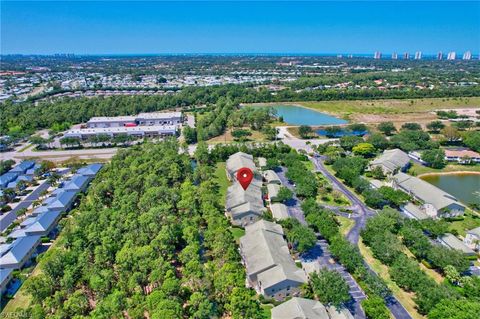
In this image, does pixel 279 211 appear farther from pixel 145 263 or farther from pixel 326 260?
pixel 145 263

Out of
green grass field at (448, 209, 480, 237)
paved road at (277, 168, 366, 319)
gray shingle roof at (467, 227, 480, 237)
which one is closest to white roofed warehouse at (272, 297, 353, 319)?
paved road at (277, 168, 366, 319)

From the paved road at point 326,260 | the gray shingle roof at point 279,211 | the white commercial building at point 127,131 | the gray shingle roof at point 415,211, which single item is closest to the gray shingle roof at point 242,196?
the gray shingle roof at point 279,211

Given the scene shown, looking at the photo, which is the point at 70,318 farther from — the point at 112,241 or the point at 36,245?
the point at 36,245

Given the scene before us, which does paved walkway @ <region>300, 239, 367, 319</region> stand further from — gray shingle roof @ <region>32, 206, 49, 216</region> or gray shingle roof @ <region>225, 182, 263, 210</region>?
gray shingle roof @ <region>32, 206, 49, 216</region>

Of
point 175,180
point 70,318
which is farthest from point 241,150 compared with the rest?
point 70,318

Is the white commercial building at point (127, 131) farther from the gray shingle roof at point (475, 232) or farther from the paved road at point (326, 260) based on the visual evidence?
A: the gray shingle roof at point (475, 232)

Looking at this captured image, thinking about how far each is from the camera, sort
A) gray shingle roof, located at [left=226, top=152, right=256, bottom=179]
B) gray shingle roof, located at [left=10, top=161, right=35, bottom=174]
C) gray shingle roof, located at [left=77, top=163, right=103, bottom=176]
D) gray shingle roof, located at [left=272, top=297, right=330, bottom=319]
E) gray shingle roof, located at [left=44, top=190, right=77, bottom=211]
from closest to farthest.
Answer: gray shingle roof, located at [left=272, top=297, right=330, bottom=319] → gray shingle roof, located at [left=44, top=190, right=77, bottom=211] → gray shingle roof, located at [left=226, top=152, right=256, bottom=179] → gray shingle roof, located at [left=77, top=163, right=103, bottom=176] → gray shingle roof, located at [left=10, top=161, right=35, bottom=174]
